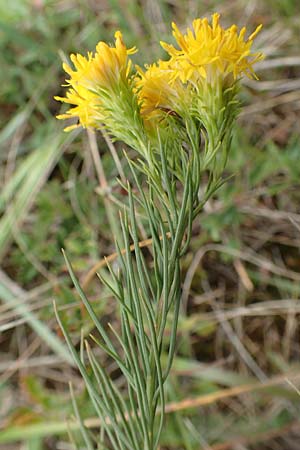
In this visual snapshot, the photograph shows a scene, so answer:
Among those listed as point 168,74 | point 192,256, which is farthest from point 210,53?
point 192,256

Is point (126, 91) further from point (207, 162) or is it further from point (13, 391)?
point (13, 391)

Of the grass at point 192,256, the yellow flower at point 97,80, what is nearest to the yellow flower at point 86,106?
the yellow flower at point 97,80

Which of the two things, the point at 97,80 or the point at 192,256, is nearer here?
the point at 97,80

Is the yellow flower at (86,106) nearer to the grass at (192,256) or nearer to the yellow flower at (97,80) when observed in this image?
the yellow flower at (97,80)

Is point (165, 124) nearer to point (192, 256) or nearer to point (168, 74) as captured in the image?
point (168, 74)

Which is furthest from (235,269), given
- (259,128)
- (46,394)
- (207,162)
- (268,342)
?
(207,162)

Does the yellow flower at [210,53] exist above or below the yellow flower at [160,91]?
above
